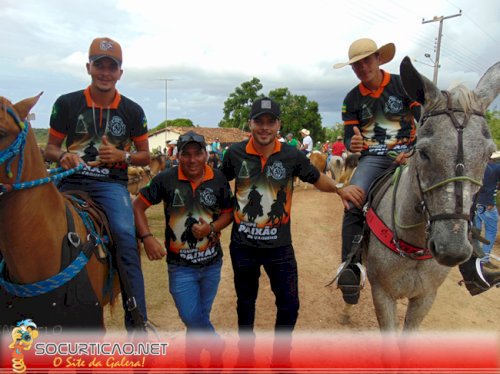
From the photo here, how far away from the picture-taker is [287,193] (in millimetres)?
3549

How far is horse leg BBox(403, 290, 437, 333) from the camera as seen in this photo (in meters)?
3.53

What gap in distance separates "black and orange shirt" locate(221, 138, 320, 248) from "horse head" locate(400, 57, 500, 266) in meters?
1.30

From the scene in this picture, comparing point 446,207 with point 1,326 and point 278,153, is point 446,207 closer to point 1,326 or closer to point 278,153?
point 278,153

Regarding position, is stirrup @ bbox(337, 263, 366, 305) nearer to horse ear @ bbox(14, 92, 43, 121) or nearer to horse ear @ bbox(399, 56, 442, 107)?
horse ear @ bbox(399, 56, 442, 107)

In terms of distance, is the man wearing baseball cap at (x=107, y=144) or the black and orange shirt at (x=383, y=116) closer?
the man wearing baseball cap at (x=107, y=144)

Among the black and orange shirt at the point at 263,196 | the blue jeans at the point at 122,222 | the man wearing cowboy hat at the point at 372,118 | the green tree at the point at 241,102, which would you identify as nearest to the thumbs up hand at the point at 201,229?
the black and orange shirt at the point at 263,196

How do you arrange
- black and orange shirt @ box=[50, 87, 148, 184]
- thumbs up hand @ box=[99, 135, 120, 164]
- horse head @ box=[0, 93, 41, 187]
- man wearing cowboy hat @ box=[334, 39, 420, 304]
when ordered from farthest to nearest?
man wearing cowboy hat @ box=[334, 39, 420, 304] → black and orange shirt @ box=[50, 87, 148, 184] → thumbs up hand @ box=[99, 135, 120, 164] → horse head @ box=[0, 93, 41, 187]

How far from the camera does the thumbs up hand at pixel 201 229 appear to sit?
132 inches

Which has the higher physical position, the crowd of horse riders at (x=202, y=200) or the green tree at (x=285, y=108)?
the green tree at (x=285, y=108)

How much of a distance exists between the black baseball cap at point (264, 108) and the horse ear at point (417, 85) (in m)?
1.20

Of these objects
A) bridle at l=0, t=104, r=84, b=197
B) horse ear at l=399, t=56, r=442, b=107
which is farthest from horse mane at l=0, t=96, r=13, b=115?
horse ear at l=399, t=56, r=442, b=107

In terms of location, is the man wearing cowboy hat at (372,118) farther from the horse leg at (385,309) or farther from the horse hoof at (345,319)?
the horse hoof at (345,319)

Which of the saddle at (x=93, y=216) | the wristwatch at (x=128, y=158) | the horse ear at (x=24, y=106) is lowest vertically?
the saddle at (x=93, y=216)

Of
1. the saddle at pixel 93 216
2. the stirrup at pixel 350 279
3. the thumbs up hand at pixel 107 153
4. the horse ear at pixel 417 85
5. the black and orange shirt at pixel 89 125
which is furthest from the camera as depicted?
the stirrup at pixel 350 279
